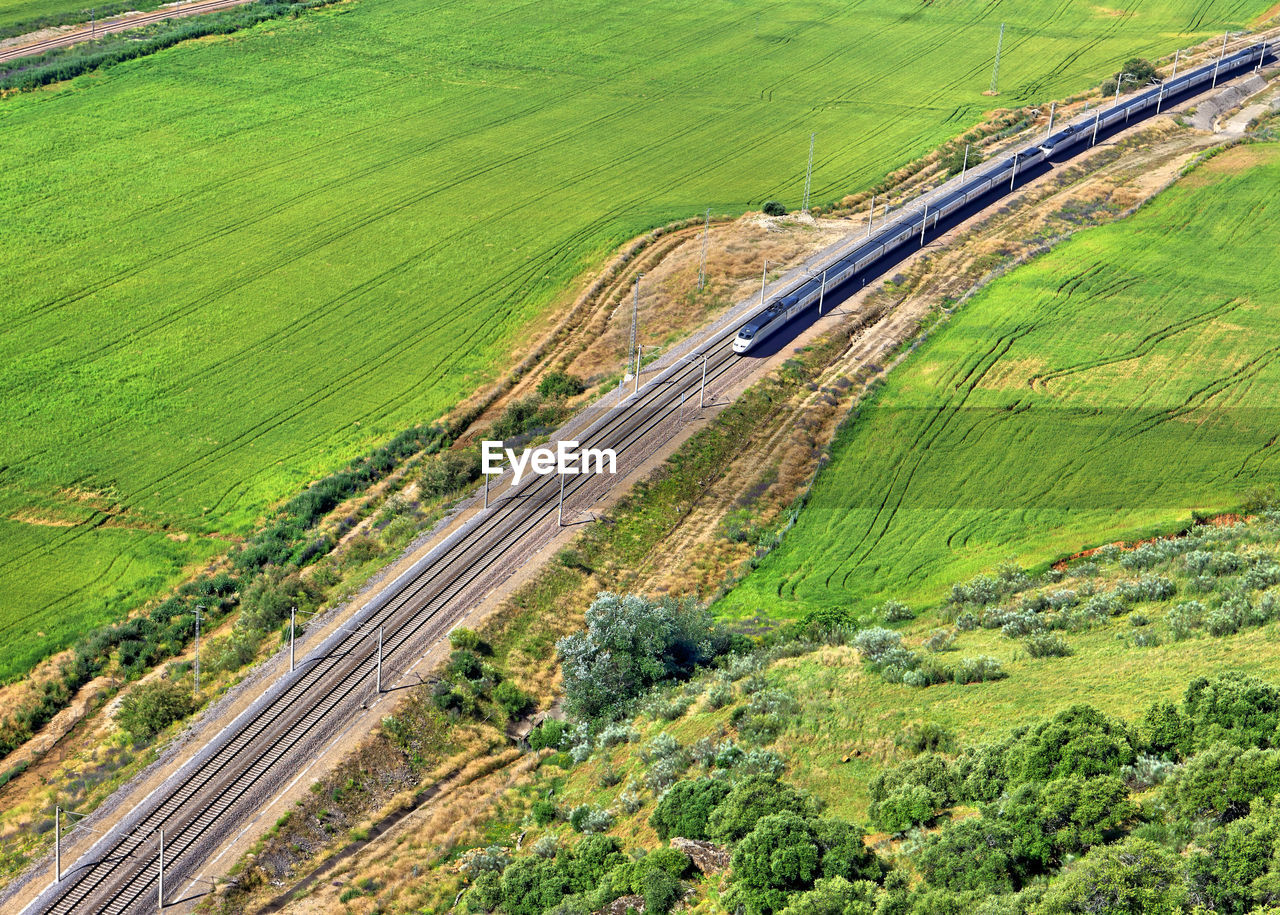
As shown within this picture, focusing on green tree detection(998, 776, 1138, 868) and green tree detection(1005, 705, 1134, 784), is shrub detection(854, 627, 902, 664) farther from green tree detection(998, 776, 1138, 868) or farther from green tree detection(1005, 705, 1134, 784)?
green tree detection(998, 776, 1138, 868)

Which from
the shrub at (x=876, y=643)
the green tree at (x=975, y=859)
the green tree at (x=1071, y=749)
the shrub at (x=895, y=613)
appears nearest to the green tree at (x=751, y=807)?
the green tree at (x=975, y=859)

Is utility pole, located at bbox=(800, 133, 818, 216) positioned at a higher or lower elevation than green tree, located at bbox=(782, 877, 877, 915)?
higher

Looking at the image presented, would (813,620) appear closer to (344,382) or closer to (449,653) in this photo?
(449,653)

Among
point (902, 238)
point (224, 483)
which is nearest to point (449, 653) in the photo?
point (224, 483)

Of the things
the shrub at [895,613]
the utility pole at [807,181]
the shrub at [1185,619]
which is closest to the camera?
the shrub at [1185,619]

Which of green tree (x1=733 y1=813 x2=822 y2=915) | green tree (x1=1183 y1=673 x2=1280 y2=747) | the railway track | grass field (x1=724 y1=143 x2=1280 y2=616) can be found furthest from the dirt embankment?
the railway track

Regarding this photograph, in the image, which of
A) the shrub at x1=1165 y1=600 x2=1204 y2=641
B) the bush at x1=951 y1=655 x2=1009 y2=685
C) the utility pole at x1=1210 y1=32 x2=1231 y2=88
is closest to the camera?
the shrub at x1=1165 y1=600 x2=1204 y2=641

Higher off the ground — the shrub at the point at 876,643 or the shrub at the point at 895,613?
the shrub at the point at 876,643

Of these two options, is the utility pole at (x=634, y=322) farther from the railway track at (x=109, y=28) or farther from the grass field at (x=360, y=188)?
the railway track at (x=109, y=28)
